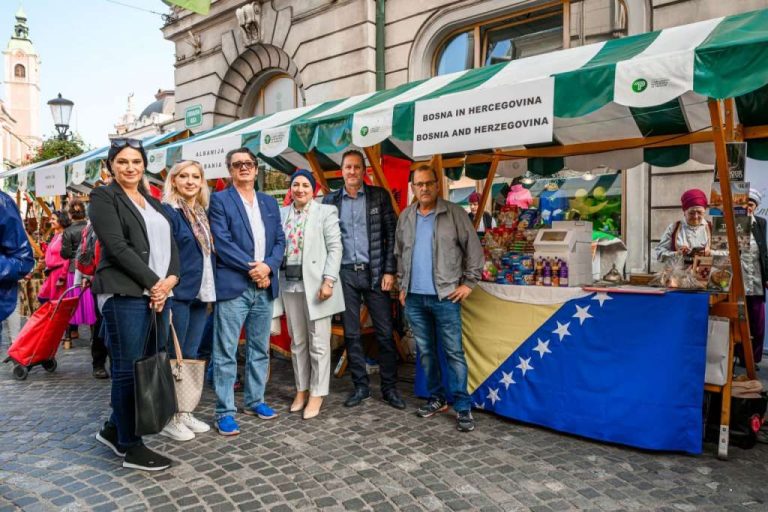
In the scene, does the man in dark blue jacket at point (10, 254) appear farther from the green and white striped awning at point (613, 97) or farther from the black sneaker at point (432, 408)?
the black sneaker at point (432, 408)

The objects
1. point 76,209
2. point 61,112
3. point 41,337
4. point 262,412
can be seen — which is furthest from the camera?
point 61,112

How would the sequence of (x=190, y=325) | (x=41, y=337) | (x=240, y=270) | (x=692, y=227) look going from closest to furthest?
(x=240, y=270)
(x=190, y=325)
(x=692, y=227)
(x=41, y=337)

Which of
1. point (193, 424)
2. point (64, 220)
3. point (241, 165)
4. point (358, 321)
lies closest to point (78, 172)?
point (64, 220)

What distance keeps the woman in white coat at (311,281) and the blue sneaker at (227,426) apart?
0.57 m

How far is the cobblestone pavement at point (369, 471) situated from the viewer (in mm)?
3057

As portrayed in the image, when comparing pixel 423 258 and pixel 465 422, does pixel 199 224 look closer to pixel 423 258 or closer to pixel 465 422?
pixel 423 258

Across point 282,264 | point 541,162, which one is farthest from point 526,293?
point 541,162

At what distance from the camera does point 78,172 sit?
8.40 metres

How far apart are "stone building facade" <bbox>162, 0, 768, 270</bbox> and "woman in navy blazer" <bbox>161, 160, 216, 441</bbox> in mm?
5825

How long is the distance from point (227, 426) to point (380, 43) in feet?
26.5

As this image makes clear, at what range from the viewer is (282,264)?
4.52 meters

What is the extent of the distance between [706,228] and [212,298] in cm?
445

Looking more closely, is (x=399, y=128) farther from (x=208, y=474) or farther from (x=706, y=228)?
(x=706, y=228)

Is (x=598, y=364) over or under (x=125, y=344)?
under
